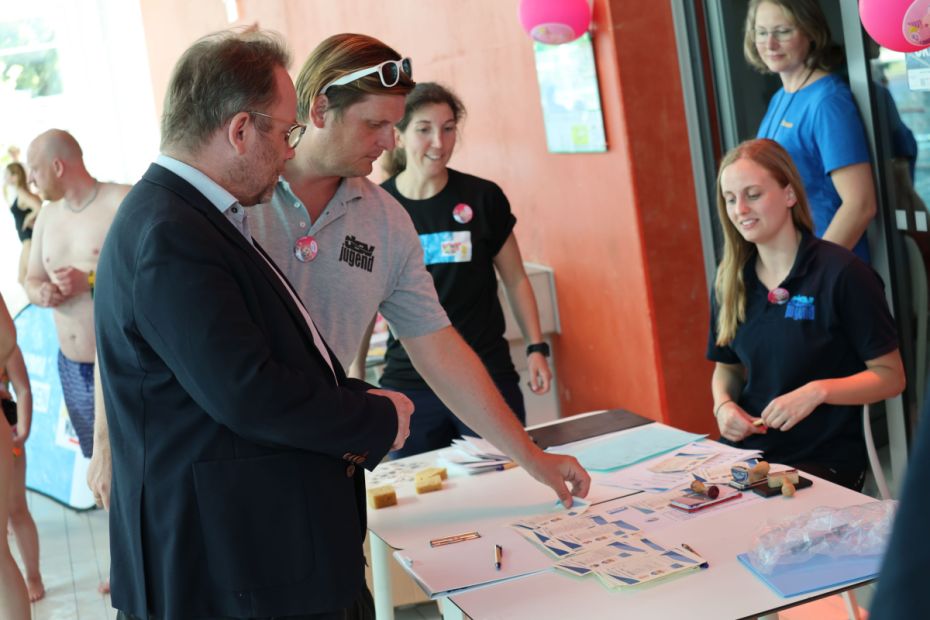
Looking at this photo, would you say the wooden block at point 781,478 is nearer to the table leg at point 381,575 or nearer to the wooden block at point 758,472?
the wooden block at point 758,472

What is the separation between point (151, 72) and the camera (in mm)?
12531

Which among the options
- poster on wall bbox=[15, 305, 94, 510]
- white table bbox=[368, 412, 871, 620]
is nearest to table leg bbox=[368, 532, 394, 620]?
white table bbox=[368, 412, 871, 620]

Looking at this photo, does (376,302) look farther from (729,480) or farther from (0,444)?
(0,444)

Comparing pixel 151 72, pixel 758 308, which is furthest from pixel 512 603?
pixel 151 72

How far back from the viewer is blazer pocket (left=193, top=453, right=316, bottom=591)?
64.5 inches

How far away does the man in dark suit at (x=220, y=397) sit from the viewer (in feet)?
5.24

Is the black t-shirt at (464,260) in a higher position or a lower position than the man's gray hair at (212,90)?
lower

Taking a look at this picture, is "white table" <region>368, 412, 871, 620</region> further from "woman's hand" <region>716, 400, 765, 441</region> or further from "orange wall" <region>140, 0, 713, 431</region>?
"orange wall" <region>140, 0, 713, 431</region>

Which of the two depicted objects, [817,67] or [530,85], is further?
[530,85]

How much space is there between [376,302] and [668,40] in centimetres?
210

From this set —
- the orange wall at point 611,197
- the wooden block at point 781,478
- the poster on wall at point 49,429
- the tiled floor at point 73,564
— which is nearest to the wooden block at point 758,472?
the wooden block at point 781,478

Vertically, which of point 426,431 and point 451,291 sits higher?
point 451,291

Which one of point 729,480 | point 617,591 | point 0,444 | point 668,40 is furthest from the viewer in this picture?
point 668,40

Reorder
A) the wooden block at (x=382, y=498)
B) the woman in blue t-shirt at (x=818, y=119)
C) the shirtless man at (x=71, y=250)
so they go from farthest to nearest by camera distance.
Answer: the shirtless man at (x=71, y=250) → the woman in blue t-shirt at (x=818, y=119) → the wooden block at (x=382, y=498)
